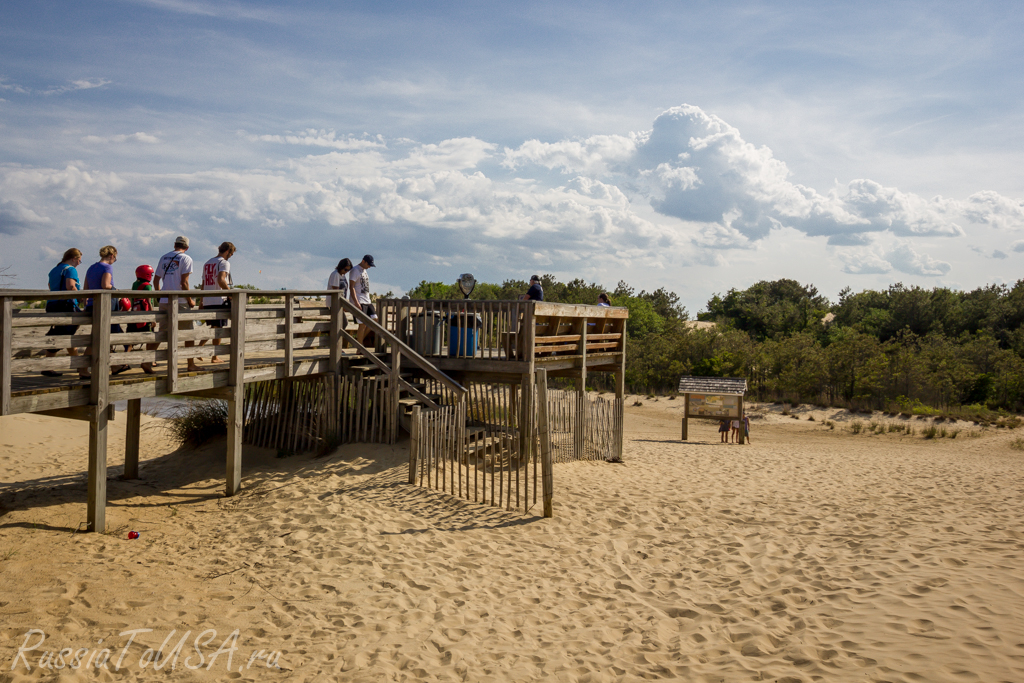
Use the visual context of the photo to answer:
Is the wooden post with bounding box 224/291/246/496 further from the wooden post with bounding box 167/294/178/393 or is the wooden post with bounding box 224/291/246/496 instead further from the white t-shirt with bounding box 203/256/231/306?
the wooden post with bounding box 167/294/178/393

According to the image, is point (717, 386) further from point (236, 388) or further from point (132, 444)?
point (132, 444)

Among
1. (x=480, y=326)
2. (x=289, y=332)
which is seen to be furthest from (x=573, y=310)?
(x=289, y=332)

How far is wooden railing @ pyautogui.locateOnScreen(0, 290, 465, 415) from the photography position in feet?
23.9

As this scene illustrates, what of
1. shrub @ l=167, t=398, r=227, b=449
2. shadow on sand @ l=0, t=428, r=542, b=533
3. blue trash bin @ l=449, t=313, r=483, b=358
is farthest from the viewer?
shrub @ l=167, t=398, r=227, b=449

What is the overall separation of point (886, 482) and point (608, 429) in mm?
5389

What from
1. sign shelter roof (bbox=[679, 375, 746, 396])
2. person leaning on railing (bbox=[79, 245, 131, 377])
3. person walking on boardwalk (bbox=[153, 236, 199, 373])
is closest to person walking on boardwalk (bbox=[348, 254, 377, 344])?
person walking on boardwalk (bbox=[153, 236, 199, 373])

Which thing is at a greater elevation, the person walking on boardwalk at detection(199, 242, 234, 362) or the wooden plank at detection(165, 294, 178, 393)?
the person walking on boardwalk at detection(199, 242, 234, 362)

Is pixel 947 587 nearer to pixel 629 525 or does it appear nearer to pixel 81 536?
pixel 629 525

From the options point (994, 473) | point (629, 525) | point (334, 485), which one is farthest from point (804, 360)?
point (334, 485)

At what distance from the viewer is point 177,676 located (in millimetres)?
5520

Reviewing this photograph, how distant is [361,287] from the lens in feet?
41.1

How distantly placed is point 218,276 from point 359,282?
116 inches

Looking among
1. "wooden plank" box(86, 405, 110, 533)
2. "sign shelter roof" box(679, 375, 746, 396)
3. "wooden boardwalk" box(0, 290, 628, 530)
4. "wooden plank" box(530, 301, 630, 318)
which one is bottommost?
"wooden plank" box(86, 405, 110, 533)

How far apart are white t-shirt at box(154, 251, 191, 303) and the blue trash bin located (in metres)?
A: 4.80
